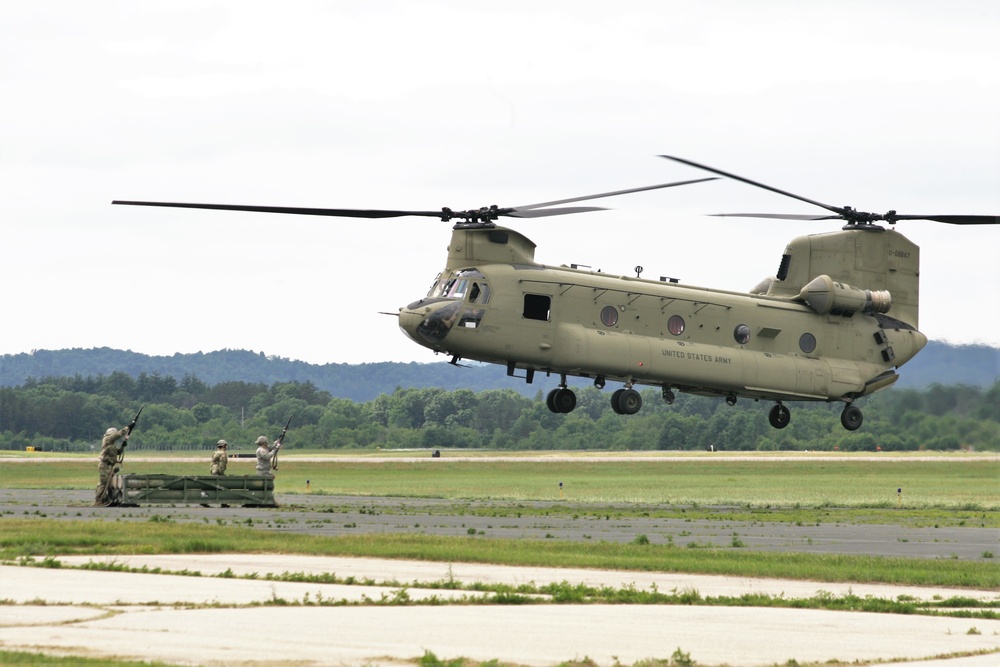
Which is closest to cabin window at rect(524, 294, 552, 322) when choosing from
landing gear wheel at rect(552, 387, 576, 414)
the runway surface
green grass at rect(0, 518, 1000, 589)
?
landing gear wheel at rect(552, 387, 576, 414)

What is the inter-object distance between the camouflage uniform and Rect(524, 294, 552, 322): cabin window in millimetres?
12439

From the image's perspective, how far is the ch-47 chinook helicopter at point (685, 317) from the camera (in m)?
38.0

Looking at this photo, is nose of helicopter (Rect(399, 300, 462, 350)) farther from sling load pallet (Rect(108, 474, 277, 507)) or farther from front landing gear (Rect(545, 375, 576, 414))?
sling load pallet (Rect(108, 474, 277, 507))

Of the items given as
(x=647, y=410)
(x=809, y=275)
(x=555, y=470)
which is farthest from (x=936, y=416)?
(x=647, y=410)

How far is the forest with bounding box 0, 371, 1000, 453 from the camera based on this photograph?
97250 millimetres

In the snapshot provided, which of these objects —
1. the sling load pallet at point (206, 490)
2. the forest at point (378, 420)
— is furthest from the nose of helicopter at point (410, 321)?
the forest at point (378, 420)

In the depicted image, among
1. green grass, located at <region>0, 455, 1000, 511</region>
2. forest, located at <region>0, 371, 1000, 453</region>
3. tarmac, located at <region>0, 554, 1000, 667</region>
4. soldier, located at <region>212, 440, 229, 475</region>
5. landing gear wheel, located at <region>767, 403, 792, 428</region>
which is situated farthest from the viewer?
forest, located at <region>0, 371, 1000, 453</region>

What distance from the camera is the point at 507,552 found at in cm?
2816

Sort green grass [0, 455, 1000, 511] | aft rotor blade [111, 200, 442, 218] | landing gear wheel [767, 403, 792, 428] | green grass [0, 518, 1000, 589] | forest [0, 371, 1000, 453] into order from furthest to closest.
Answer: forest [0, 371, 1000, 453]
green grass [0, 455, 1000, 511]
landing gear wheel [767, 403, 792, 428]
aft rotor blade [111, 200, 442, 218]
green grass [0, 518, 1000, 589]

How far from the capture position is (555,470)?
286ft

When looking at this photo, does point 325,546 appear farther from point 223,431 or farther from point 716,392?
point 223,431

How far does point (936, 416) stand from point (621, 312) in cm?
1042

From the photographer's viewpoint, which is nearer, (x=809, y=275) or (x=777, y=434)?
(x=809, y=275)

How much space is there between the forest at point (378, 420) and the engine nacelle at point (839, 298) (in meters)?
30.4
